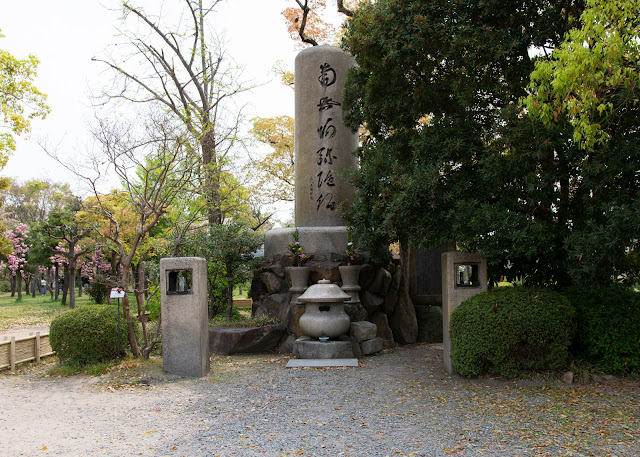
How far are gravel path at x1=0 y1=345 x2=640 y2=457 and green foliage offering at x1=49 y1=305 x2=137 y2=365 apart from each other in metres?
0.48

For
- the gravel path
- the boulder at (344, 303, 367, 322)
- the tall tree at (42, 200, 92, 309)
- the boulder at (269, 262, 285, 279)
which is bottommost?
the gravel path

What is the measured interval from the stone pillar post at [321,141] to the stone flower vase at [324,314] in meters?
2.29

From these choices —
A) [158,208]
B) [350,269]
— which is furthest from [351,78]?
[158,208]

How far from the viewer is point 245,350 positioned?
8.76 metres

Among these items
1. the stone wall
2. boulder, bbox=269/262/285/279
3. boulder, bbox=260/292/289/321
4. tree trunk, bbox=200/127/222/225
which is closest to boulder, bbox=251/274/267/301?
the stone wall

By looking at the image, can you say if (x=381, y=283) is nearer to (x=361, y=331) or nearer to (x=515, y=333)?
(x=361, y=331)

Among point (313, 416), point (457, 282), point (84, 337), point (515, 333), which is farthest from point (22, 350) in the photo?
point (515, 333)

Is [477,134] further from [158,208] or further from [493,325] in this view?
[158,208]

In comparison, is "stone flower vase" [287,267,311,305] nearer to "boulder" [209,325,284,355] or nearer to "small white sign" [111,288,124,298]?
"boulder" [209,325,284,355]

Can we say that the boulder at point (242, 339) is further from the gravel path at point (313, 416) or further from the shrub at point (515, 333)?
the shrub at point (515, 333)

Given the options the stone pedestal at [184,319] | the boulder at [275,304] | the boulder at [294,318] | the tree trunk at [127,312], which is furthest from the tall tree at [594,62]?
the boulder at [275,304]

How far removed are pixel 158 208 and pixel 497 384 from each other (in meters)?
5.42

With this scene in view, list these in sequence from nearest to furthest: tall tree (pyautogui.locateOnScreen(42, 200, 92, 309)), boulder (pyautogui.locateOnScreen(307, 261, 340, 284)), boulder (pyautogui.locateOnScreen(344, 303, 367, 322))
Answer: boulder (pyautogui.locateOnScreen(344, 303, 367, 322)) < boulder (pyautogui.locateOnScreen(307, 261, 340, 284)) < tall tree (pyautogui.locateOnScreen(42, 200, 92, 309))

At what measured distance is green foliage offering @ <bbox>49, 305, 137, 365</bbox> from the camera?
712 cm
